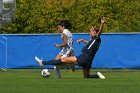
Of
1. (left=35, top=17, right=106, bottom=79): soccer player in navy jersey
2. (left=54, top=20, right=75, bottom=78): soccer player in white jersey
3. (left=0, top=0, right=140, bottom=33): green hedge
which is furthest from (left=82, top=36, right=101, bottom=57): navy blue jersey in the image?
(left=0, top=0, right=140, bottom=33): green hedge

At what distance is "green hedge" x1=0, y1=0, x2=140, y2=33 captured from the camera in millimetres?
45656

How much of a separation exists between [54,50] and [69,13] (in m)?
16.3

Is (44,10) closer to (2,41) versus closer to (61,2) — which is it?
(61,2)

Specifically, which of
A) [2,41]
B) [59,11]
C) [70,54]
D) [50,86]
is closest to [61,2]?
[59,11]

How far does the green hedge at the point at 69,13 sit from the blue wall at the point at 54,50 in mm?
14159

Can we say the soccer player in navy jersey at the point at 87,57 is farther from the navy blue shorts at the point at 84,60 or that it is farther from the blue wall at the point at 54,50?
the blue wall at the point at 54,50

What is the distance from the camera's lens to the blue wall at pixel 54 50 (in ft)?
97.4

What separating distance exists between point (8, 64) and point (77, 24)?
15.5 meters

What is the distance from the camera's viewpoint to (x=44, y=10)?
156 feet

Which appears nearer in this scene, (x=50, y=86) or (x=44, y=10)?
(x=50, y=86)

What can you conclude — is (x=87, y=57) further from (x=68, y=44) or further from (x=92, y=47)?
(x=68, y=44)

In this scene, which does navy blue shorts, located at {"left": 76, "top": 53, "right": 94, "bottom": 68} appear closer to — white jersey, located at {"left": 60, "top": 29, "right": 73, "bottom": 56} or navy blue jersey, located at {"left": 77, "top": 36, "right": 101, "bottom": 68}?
navy blue jersey, located at {"left": 77, "top": 36, "right": 101, "bottom": 68}

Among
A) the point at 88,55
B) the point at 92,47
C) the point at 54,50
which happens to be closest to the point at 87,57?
the point at 88,55

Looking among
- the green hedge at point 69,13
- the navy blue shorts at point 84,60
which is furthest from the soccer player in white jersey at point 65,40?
the green hedge at point 69,13
